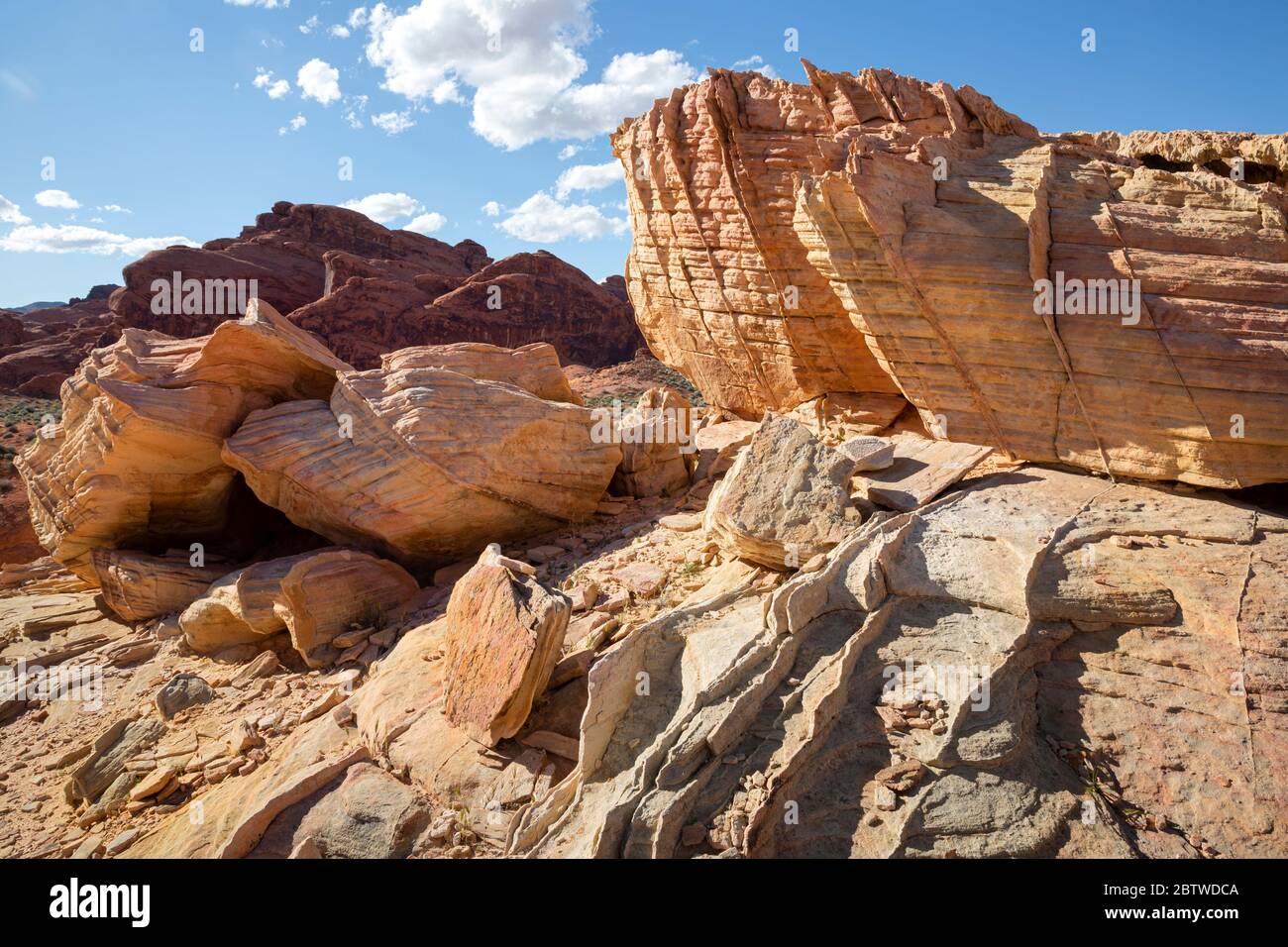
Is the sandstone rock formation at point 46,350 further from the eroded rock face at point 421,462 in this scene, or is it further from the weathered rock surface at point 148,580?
the eroded rock face at point 421,462

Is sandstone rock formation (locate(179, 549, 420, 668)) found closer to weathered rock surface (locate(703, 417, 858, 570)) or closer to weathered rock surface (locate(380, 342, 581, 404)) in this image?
weathered rock surface (locate(380, 342, 581, 404))

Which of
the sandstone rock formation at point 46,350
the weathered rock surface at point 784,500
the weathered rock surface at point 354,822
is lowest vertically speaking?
the weathered rock surface at point 354,822

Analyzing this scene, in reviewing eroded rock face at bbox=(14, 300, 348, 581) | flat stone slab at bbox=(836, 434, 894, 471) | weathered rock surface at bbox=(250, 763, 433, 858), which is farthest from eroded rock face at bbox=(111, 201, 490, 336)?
flat stone slab at bbox=(836, 434, 894, 471)

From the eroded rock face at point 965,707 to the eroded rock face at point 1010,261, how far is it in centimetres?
140

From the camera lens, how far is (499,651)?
20.5ft

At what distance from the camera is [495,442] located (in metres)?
9.76

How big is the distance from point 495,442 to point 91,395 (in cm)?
648

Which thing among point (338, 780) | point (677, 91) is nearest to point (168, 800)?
point (338, 780)

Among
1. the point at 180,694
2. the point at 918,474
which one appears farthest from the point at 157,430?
the point at 918,474

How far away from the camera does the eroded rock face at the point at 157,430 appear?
988 cm

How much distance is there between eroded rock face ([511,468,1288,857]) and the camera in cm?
465

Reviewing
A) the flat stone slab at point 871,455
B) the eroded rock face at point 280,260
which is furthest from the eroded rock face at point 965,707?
the eroded rock face at point 280,260

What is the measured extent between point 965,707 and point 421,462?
7091 millimetres

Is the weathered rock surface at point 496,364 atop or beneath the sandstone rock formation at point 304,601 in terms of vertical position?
atop
